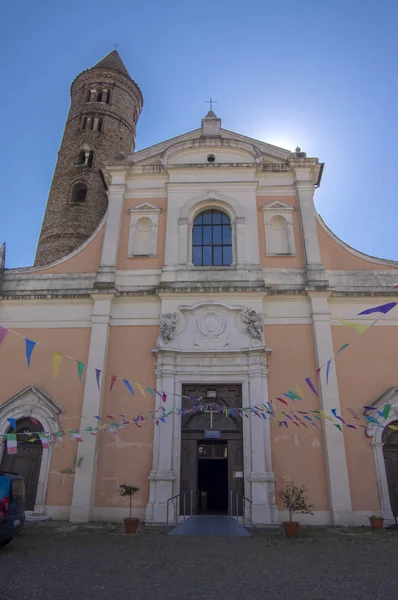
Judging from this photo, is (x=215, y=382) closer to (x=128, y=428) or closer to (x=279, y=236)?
(x=128, y=428)

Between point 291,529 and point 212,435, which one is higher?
point 212,435

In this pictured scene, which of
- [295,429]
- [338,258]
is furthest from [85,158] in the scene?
[295,429]

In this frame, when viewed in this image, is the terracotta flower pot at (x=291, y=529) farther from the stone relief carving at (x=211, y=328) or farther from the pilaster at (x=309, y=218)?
the pilaster at (x=309, y=218)

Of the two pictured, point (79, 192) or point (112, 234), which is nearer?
point (112, 234)

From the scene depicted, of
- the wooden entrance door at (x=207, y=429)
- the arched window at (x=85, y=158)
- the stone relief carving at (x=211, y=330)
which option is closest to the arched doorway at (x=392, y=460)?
the wooden entrance door at (x=207, y=429)

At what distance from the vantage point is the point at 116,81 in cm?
2525

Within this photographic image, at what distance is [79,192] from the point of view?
2114 centimetres

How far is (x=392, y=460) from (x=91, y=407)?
8754mm

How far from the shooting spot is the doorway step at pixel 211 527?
9602 mm

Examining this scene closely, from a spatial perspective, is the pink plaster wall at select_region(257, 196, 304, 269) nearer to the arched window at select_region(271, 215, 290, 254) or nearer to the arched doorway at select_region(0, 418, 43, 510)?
the arched window at select_region(271, 215, 290, 254)

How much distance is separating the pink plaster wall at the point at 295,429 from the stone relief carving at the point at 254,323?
1.13 feet

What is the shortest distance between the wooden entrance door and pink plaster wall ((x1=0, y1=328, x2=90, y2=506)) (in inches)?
127

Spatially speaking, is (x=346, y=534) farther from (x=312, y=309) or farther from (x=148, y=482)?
(x=312, y=309)

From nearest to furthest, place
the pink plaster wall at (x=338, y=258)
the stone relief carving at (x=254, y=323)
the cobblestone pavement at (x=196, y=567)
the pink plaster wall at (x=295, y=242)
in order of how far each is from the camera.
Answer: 1. the cobblestone pavement at (x=196, y=567)
2. the stone relief carving at (x=254, y=323)
3. the pink plaster wall at (x=338, y=258)
4. the pink plaster wall at (x=295, y=242)
